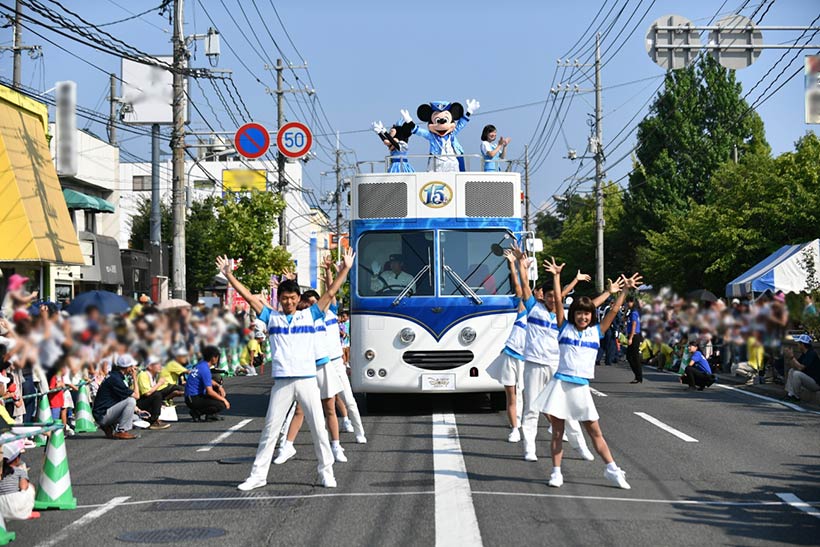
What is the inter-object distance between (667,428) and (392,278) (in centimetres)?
460

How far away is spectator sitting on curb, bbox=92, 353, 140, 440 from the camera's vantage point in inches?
575

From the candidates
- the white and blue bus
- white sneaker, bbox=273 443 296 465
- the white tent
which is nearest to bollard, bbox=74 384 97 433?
the white and blue bus

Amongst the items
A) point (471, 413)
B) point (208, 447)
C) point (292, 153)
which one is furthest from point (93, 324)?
point (292, 153)

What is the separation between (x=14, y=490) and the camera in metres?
8.81

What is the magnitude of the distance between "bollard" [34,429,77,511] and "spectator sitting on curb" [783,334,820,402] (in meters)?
13.6

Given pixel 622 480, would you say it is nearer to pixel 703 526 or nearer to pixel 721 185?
pixel 703 526

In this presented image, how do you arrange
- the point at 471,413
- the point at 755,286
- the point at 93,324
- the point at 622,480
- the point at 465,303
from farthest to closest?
the point at 755,286 < the point at 471,413 < the point at 465,303 < the point at 622,480 < the point at 93,324

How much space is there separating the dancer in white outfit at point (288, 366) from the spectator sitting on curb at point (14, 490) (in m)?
1.96

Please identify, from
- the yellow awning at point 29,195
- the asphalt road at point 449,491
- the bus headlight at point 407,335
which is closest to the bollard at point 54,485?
the asphalt road at point 449,491

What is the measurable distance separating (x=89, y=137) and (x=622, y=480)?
34.2 m

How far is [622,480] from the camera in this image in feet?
32.3

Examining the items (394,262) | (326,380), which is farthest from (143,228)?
(326,380)

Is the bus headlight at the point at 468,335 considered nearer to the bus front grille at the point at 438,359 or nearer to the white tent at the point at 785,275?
the bus front grille at the point at 438,359

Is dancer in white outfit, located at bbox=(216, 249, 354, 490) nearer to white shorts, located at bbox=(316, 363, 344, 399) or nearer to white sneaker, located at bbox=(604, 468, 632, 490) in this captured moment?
white shorts, located at bbox=(316, 363, 344, 399)
